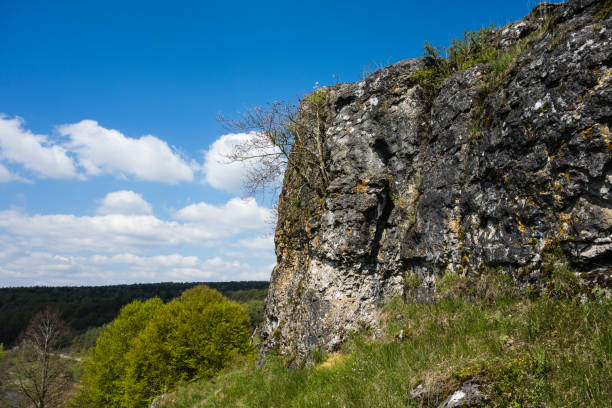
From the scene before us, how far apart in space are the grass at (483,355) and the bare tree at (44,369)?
107ft

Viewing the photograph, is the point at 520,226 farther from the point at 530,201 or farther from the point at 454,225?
the point at 454,225

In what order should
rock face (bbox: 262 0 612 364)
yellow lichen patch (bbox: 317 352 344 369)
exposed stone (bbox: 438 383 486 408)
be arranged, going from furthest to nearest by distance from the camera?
yellow lichen patch (bbox: 317 352 344 369) < rock face (bbox: 262 0 612 364) < exposed stone (bbox: 438 383 486 408)

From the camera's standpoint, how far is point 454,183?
7.27m

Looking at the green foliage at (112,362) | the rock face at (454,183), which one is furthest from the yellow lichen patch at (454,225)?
the green foliage at (112,362)

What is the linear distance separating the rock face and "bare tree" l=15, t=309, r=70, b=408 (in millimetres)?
29784

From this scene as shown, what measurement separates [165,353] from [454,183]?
1040 inches

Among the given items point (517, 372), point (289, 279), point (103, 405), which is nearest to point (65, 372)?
point (103, 405)

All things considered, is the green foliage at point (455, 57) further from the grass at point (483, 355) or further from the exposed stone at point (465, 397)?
the exposed stone at point (465, 397)

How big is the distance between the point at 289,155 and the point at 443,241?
710 centimetres

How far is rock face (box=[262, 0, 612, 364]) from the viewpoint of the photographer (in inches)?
193

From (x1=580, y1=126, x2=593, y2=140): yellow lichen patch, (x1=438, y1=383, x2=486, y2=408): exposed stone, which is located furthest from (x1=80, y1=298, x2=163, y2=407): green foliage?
(x1=580, y1=126, x2=593, y2=140): yellow lichen patch

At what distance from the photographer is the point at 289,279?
448 inches

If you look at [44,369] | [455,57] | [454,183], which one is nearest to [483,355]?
[454,183]

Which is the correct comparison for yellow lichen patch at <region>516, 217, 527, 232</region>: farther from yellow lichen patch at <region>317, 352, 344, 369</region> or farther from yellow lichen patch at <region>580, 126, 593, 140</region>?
yellow lichen patch at <region>317, 352, 344, 369</region>
